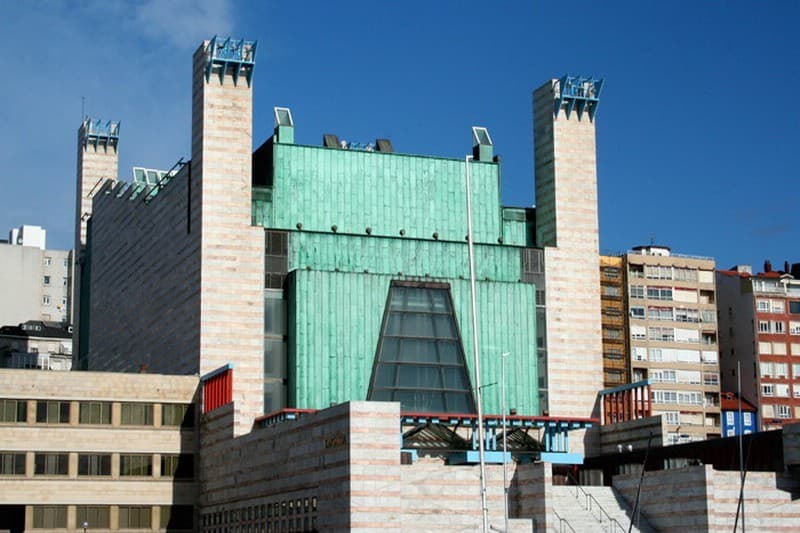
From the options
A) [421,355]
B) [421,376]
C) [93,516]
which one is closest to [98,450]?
[93,516]

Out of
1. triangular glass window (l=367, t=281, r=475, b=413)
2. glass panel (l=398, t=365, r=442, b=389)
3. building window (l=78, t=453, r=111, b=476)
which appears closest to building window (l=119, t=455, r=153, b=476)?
building window (l=78, t=453, r=111, b=476)

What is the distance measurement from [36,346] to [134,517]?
69540 mm

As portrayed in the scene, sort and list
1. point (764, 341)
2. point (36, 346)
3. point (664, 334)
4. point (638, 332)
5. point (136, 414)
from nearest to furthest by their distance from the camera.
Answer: point (136, 414) → point (638, 332) → point (664, 334) → point (764, 341) → point (36, 346)

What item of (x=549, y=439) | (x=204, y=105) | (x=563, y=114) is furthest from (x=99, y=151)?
(x=549, y=439)

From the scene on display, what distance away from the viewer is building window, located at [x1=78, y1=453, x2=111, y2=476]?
89875 mm

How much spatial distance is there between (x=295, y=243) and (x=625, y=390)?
2329 cm

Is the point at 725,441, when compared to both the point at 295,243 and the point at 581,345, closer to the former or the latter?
the point at 581,345

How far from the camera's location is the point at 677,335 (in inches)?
5792

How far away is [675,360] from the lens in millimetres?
146500

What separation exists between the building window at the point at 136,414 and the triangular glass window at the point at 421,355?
13636 millimetres

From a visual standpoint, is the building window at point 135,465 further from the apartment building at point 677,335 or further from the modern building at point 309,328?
the apartment building at point 677,335

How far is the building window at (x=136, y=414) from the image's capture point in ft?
299

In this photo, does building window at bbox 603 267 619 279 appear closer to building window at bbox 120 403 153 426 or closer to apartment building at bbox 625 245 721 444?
apartment building at bbox 625 245 721 444

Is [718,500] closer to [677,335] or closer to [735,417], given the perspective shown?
[677,335]
